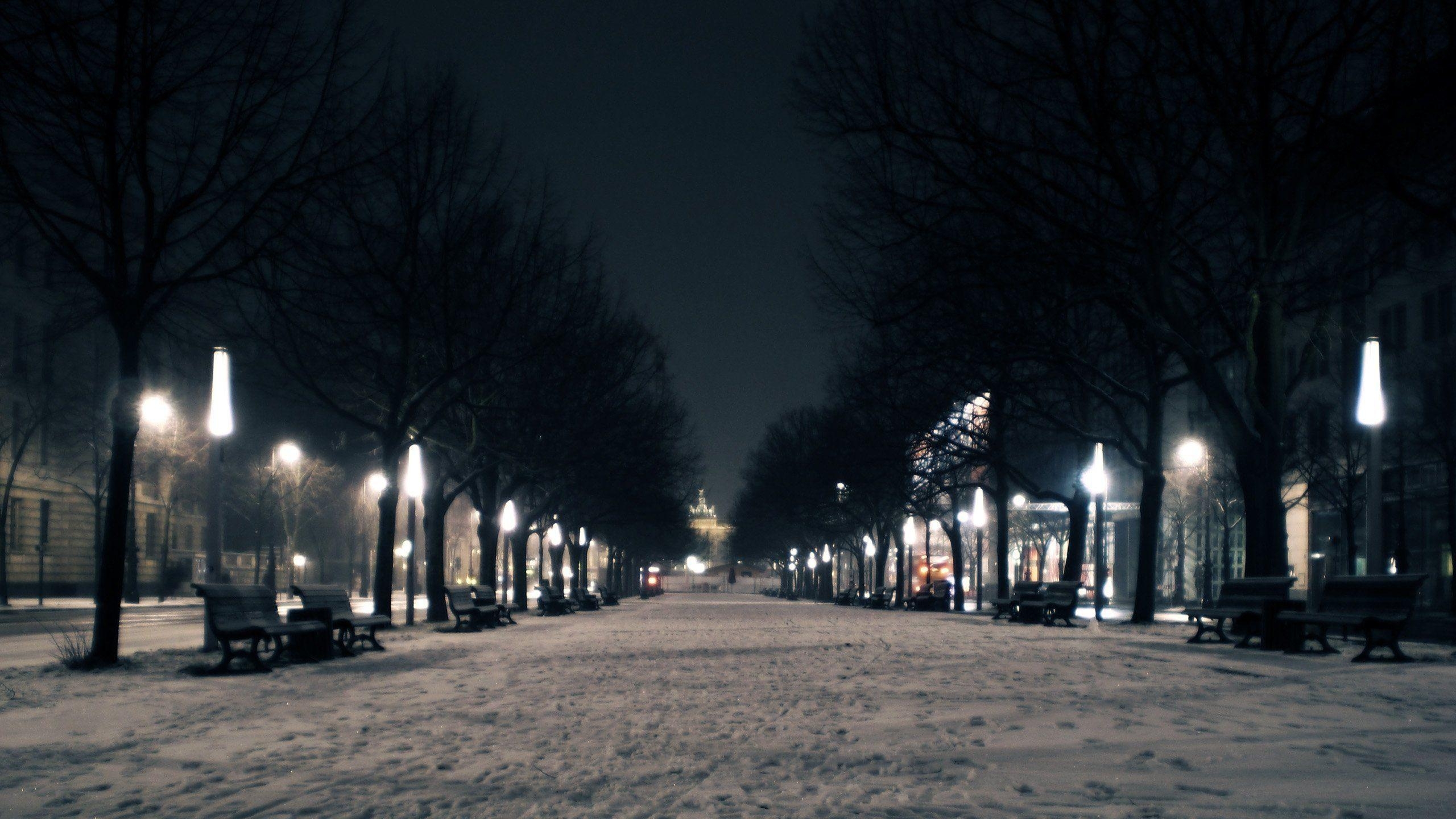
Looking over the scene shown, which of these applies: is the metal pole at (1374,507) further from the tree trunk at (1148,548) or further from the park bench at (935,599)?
the park bench at (935,599)

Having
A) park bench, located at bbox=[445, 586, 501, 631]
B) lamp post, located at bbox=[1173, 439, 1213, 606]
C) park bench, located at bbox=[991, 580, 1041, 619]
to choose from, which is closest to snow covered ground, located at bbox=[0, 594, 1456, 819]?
park bench, located at bbox=[445, 586, 501, 631]

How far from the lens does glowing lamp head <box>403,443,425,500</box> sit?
2716cm

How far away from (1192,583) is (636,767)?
66.8 meters

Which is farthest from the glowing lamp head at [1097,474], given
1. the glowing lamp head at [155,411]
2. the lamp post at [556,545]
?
the lamp post at [556,545]

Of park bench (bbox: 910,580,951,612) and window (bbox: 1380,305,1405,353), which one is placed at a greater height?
window (bbox: 1380,305,1405,353)

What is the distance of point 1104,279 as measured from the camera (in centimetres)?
1934

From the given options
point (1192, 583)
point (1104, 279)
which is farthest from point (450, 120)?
point (1192, 583)

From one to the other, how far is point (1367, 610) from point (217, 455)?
14832 mm

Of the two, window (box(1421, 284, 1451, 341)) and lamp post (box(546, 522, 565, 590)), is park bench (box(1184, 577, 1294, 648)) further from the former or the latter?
lamp post (box(546, 522, 565, 590))

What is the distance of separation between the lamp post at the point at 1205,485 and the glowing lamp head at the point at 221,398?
36.3 m

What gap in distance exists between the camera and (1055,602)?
97.3 ft

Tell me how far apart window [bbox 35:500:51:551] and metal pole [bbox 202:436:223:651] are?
110 feet

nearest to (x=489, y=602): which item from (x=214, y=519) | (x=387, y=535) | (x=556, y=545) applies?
(x=387, y=535)

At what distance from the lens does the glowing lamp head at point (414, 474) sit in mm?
27156
